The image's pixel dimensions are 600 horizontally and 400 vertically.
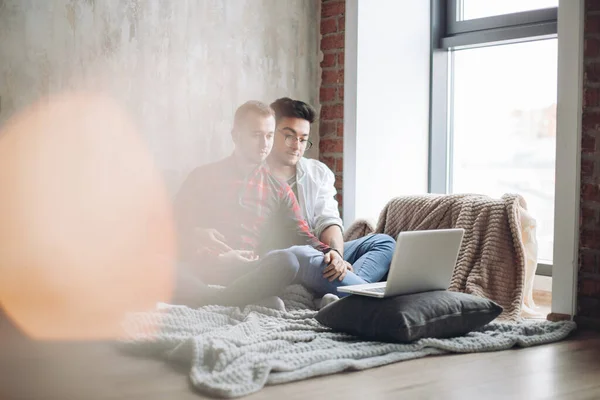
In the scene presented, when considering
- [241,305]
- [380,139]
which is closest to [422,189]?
[380,139]

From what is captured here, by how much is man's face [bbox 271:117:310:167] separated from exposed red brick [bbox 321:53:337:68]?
0.72 m

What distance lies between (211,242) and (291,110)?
791mm

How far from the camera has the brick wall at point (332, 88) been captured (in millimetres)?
4430

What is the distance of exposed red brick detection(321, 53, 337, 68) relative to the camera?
4469mm

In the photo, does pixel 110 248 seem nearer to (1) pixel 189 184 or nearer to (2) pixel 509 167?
(1) pixel 189 184

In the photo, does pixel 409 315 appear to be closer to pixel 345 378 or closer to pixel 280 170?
pixel 345 378

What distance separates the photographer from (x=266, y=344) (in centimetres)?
252

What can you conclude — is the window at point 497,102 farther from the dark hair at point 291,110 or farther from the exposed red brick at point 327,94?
the dark hair at point 291,110

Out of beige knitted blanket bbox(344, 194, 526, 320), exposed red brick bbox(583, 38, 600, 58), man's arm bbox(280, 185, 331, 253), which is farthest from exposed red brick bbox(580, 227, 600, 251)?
man's arm bbox(280, 185, 331, 253)

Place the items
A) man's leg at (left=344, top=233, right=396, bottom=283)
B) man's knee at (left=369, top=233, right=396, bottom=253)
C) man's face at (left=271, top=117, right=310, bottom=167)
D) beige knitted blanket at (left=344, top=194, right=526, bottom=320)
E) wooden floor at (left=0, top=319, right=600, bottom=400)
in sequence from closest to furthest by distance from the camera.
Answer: wooden floor at (left=0, top=319, right=600, bottom=400) → beige knitted blanket at (left=344, top=194, right=526, bottom=320) → man's leg at (left=344, top=233, right=396, bottom=283) → man's knee at (left=369, top=233, right=396, bottom=253) → man's face at (left=271, top=117, right=310, bottom=167)

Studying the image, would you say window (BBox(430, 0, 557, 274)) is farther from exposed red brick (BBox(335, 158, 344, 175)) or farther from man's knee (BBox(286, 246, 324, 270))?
man's knee (BBox(286, 246, 324, 270))

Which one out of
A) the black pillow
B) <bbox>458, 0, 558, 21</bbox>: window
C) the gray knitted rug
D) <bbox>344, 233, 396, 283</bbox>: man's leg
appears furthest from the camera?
<bbox>458, 0, 558, 21</bbox>: window

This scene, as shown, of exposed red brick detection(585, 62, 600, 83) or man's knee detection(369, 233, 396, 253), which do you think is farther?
man's knee detection(369, 233, 396, 253)

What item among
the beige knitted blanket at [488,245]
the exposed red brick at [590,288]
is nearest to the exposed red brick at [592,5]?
the beige knitted blanket at [488,245]
